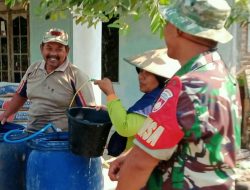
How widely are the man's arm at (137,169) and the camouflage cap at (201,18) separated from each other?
1.58 feet

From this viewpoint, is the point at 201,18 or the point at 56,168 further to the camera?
the point at 56,168

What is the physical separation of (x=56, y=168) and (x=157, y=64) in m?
0.96

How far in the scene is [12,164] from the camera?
Answer: 3314mm

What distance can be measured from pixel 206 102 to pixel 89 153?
1.38 metres

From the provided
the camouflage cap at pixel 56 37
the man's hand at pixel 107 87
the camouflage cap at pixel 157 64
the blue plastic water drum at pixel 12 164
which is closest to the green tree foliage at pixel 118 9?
the camouflage cap at pixel 56 37

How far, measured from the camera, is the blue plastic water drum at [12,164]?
3277 millimetres

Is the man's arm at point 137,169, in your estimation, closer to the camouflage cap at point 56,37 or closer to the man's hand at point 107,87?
the man's hand at point 107,87

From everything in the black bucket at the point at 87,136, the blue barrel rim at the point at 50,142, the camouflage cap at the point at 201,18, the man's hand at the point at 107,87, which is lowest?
Answer: the blue barrel rim at the point at 50,142

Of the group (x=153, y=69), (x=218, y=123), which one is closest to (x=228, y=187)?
(x=218, y=123)

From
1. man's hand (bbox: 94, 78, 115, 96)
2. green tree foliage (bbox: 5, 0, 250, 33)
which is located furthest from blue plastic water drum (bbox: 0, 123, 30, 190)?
green tree foliage (bbox: 5, 0, 250, 33)

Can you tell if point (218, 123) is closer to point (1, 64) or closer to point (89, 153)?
point (89, 153)

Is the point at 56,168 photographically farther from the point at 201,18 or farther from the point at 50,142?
the point at 201,18

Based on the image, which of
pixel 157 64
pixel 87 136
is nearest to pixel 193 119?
pixel 157 64

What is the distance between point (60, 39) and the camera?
3539 mm
